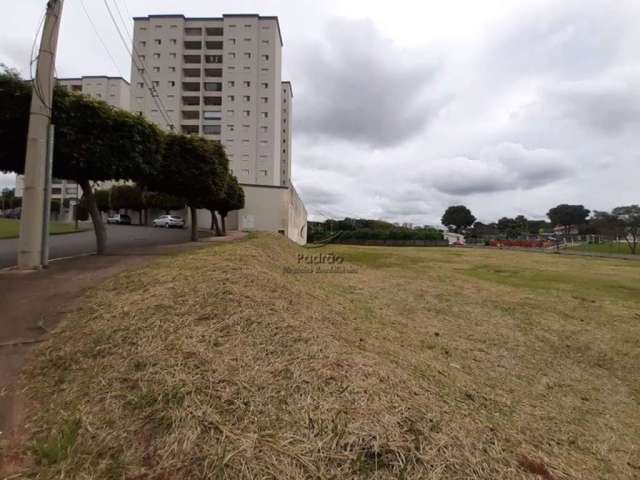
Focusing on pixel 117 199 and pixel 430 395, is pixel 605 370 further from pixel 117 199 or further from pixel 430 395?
pixel 117 199

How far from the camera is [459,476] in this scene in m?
1.58

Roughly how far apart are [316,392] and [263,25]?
51836 mm

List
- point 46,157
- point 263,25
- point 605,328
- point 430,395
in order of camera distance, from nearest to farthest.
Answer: point 430,395, point 605,328, point 46,157, point 263,25

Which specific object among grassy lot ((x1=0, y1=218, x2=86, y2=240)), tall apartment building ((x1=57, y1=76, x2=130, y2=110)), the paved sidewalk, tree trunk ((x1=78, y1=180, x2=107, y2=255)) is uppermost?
tall apartment building ((x1=57, y1=76, x2=130, y2=110))

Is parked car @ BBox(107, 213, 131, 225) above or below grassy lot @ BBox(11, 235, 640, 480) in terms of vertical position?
above

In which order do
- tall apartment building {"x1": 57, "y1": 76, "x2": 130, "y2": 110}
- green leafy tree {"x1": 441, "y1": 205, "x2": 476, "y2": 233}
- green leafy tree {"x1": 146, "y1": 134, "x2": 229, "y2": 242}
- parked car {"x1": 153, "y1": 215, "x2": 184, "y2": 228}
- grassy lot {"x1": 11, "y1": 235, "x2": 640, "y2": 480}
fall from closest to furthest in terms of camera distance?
grassy lot {"x1": 11, "y1": 235, "x2": 640, "y2": 480} < green leafy tree {"x1": 146, "y1": 134, "x2": 229, "y2": 242} < parked car {"x1": 153, "y1": 215, "x2": 184, "y2": 228} < tall apartment building {"x1": 57, "y1": 76, "x2": 130, "y2": 110} < green leafy tree {"x1": 441, "y1": 205, "x2": 476, "y2": 233}

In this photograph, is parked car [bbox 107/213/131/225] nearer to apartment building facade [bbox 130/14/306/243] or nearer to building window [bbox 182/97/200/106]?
apartment building facade [bbox 130/14/306/243]

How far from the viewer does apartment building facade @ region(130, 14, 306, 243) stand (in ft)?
137

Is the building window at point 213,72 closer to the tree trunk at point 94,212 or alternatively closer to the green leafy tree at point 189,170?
the green leafy tree at point 189,170

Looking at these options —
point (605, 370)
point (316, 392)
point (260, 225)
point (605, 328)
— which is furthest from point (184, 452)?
point (260, 225)

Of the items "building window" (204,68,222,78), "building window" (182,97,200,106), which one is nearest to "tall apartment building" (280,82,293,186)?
"building window" (204,68,222,78)

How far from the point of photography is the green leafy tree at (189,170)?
446 inches

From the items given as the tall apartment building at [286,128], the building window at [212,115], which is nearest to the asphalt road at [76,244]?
the building window at [212,115]

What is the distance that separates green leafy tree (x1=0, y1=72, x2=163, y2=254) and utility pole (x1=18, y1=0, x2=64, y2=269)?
1.85ft
